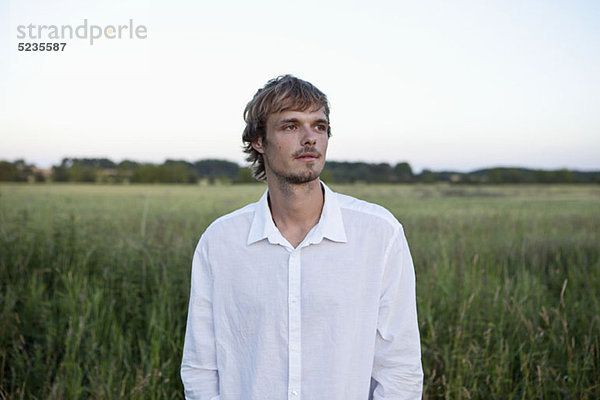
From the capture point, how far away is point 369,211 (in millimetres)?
1876

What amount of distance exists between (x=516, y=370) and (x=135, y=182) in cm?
2419

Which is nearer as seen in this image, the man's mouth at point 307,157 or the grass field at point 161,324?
the man's mouth at point 307,157

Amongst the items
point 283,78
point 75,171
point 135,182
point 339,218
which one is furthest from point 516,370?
point 135,182

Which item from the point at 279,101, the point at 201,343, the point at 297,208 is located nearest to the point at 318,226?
the point at 297,208

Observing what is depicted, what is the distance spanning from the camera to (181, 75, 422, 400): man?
181cm

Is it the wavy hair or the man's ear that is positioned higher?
the wavy hair

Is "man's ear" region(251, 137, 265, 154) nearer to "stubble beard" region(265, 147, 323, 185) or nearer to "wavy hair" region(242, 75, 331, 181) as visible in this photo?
"wavy hair" region(242, 75, 331, 181)

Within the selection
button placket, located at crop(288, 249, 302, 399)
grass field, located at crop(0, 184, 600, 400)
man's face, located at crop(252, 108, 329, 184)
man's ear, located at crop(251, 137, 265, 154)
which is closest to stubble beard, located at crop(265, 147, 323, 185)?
man's face, located at crop(252, 108, 329, 184)

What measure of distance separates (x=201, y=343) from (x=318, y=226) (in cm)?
71

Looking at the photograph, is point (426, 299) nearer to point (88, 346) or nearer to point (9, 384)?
point (88, 346)

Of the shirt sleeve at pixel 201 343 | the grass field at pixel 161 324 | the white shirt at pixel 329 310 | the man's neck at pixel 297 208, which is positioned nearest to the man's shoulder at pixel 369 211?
the white shirt at pixel 329 310

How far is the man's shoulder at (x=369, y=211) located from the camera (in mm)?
1836

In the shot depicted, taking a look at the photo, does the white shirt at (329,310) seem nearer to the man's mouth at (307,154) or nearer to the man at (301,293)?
the man at (301,293)

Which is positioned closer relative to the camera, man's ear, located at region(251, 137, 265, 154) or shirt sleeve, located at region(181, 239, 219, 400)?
shirt sleeve, located at region(181, 239, 219, 400)
